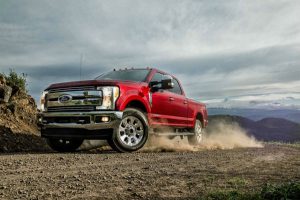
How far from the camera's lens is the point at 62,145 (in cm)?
948

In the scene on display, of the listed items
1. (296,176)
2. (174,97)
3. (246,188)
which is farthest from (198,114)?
(246,188)

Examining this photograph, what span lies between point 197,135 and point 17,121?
555cm

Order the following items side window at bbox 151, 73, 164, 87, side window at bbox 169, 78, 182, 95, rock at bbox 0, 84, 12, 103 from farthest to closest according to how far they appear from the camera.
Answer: rock at bbox 0, 84, 12, 103 → side window at bbox 169, 78, 182, 95 → side window at bbox 151, 73, 164, 87

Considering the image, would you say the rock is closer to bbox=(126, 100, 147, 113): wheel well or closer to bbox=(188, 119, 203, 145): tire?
bbox=(126, 100, 147, 113): wheel well

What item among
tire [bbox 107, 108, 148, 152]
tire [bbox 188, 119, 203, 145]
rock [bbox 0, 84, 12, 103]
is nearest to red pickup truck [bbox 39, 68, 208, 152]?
tire [bbox 107, 108, 148, 152]

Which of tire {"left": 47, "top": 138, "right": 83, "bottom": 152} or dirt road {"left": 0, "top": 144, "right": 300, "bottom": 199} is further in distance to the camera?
tire {"left": 47, "top": 138, "right": 83, "bottom": 152}

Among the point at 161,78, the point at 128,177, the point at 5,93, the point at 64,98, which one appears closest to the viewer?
the point at 128,177

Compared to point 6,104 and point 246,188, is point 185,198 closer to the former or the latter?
point 246,188

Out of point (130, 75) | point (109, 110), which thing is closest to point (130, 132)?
point (109, 110)

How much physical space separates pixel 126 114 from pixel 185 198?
459 centimetres

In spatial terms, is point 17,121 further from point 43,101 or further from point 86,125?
point 86,125

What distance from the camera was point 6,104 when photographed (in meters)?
12.5

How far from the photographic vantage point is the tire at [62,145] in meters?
9.35

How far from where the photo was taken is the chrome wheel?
8.34 m
